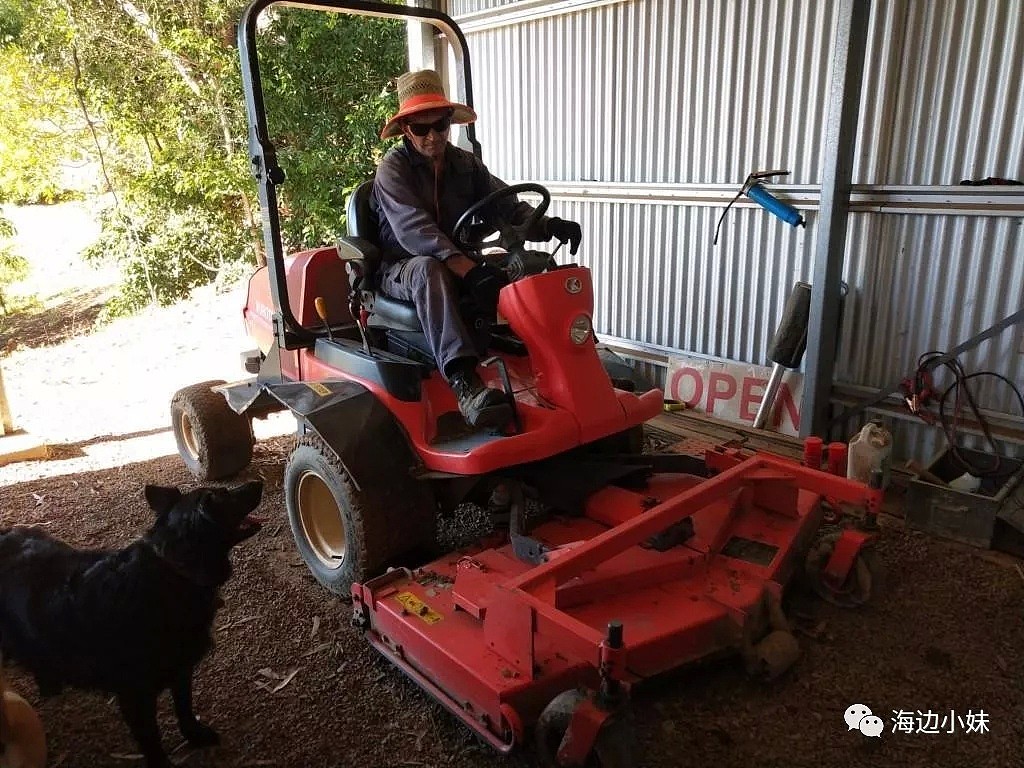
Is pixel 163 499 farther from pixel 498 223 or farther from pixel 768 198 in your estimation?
pixel 768 198

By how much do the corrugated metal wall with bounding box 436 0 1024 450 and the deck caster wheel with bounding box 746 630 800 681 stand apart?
216cm

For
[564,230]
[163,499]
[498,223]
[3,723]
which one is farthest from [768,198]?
[3,723]

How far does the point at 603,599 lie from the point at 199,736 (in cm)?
133

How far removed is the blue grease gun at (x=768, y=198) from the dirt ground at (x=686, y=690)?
67.7 inches

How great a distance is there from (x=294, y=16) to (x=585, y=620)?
28.8ft

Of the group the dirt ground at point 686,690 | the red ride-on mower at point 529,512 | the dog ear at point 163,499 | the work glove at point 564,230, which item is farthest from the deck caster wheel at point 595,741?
the work glove at point 564,230

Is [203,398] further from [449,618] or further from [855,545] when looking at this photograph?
[855,545]

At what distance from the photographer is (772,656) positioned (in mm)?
2553

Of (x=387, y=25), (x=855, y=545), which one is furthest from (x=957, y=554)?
(x=387, y=25)

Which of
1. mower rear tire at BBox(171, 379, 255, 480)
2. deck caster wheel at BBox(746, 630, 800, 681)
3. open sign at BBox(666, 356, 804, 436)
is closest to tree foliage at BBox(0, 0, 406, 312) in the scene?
mower rear tire at BBox(171, 379, 255, 480)

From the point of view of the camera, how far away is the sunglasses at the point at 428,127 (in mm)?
3408

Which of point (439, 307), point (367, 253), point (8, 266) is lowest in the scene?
point (8, 266)

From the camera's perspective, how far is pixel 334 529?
3449 millimetres

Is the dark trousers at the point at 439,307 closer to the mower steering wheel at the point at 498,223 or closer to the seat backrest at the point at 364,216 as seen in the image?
the mower steering wheel at the point at 498,223
